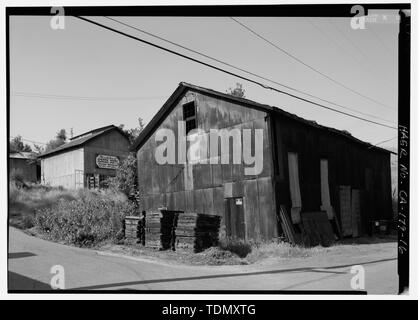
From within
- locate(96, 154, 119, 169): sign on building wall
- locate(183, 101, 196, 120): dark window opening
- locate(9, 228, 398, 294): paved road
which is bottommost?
locate(9, 228, 398, 294): paved road

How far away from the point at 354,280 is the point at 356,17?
19.4 ft

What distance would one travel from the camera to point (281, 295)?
7.41 metres

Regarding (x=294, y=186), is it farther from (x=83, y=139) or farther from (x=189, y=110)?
(x=83, y=139)

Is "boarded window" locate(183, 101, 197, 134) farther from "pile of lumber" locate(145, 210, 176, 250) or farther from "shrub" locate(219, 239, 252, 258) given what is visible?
"shrub" locate(219, 239, 252, 258)

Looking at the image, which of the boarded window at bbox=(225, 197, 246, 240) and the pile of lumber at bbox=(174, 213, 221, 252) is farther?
the boarded window at bbox=(225, 197, 246, 240)

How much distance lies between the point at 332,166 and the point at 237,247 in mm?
7760

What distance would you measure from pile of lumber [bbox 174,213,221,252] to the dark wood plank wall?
3.52m

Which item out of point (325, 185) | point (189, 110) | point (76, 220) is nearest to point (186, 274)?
point (76, 220)

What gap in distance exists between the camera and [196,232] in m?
14.0

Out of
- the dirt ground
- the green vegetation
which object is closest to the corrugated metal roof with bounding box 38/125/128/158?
the green vegetation

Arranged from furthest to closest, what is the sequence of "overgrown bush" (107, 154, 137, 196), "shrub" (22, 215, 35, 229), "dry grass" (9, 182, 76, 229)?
"overgrown bush" (107, 154, 137, 196) → "dry grass" (9, 182, 76, 229) → "shrub" (22, 215, 35, 229)

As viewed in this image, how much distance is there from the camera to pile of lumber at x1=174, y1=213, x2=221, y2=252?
14.0m

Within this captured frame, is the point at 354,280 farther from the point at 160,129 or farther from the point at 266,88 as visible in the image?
the point at 160,129

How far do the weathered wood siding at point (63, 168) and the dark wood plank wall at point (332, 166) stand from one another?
21556 mm
